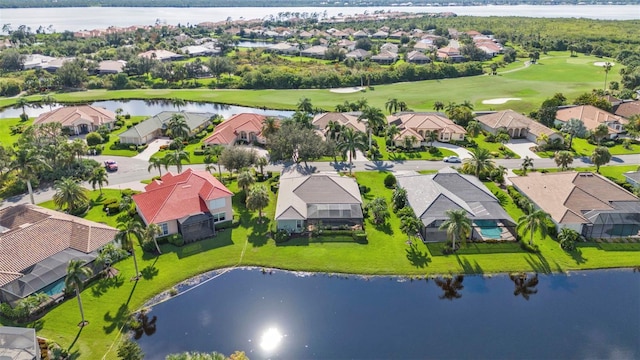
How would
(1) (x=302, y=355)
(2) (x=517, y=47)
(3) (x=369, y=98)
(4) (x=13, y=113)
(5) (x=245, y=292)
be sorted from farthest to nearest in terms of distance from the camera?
(2) (x=517, y=47)
(3) (x=369, y=98)
(4) (x=13, y=113)
(5) (x=245, y=292)
(1) (x=302, y=355)

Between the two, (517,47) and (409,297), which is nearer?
(409,297)

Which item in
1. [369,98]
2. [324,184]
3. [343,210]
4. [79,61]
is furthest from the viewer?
[79,61]

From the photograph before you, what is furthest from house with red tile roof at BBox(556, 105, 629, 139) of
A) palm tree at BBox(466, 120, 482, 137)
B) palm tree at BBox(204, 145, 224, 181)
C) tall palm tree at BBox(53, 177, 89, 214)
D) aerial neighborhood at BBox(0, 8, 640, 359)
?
tall palm tree at BBox(53, 177, 89, 214)

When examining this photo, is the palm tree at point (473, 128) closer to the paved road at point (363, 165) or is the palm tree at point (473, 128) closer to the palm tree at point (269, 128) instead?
the paved road at point (363, 165)

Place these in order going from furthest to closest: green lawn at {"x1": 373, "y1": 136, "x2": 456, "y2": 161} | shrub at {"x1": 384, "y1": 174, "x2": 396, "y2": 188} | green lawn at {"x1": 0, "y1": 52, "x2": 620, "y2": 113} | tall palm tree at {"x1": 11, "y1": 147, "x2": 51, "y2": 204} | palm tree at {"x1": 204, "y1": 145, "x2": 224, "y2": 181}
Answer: green lawn at {"x1": 0, "y1": 52, "x2": 620, "y2": 113}
green lawn at {"x1": 373, "y1": 136, "x2": 456, "y2": 161}
palm tree at {"x1": 204, "y1": 145, "x2": 224, "y2": 181}
shrub at {"x1": 384, "y1": 174, "x2": 396, "y2": 188}
tall palm tree at {"x1": 11, "y1": 147, "x2": 51, "y2": 204}

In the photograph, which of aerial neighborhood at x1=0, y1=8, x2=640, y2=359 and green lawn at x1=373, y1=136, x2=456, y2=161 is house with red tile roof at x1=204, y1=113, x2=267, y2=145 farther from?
green lawn at x1=373, y1=136, x2=456, y2=161

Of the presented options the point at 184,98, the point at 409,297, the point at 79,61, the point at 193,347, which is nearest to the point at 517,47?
the point at 184,98

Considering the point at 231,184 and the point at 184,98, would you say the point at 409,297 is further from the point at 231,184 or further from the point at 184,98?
the point at 184,98
